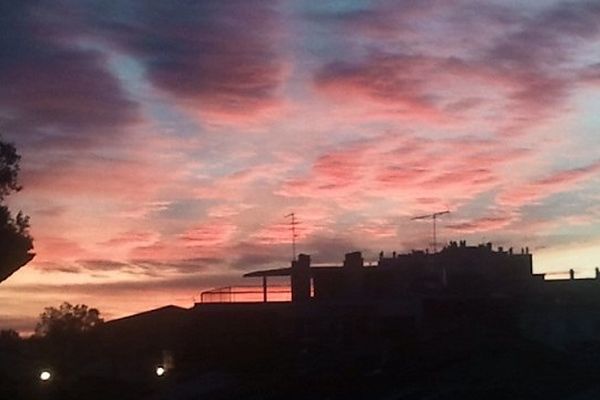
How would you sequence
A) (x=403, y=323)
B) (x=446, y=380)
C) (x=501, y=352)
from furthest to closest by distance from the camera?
1. (x=403, y=323)
2. (x=501, y=352)
3. (x=446, y=380)

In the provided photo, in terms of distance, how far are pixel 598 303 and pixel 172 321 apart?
18.8 metres

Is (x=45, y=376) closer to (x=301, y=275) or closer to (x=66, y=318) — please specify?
(x=301, y=275)

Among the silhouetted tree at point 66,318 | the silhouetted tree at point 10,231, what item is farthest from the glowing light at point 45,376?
the silhouetted tree at point 66,318

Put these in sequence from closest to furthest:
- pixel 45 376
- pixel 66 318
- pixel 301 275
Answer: pixel 45 376 < pixel 301 275 < pixel 66 318

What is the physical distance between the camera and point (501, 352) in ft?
118

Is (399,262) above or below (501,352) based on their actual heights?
above

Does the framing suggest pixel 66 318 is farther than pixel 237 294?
Yes

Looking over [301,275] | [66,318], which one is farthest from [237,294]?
[66,318]

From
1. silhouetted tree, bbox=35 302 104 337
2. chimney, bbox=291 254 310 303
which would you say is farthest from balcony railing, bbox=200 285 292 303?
silhouetted tree, bbox=35 302 104 337

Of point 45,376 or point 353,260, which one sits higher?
point 353,260

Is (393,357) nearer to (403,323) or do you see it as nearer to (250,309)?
(403,323)

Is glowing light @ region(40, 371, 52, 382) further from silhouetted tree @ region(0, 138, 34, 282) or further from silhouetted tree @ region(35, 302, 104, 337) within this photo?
silhouetted tree @ region(35, 302, 104, 337)

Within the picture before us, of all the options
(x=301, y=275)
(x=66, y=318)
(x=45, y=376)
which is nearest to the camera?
(x=45, y=376)

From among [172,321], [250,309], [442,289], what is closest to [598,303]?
[442,289]
